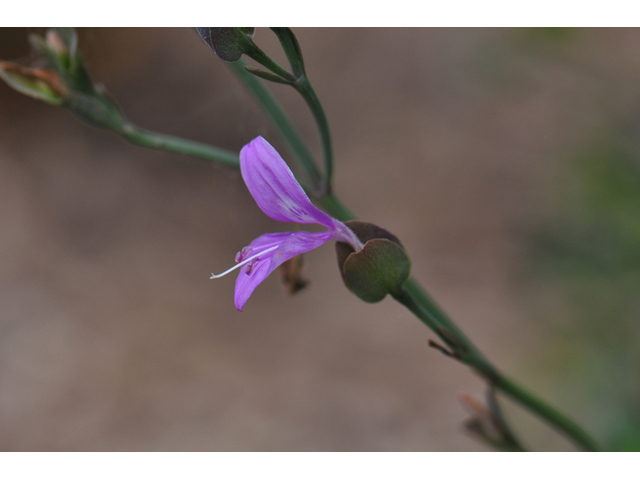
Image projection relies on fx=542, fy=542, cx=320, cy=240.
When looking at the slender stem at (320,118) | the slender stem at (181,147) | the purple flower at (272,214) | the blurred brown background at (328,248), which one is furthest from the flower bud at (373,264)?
the blurred brown background at (328,248)

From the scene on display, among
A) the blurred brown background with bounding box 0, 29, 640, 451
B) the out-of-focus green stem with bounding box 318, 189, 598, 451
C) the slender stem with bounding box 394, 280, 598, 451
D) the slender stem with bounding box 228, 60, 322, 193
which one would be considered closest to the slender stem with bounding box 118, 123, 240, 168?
the slender stem with bounding box 228, 60, 322, 193

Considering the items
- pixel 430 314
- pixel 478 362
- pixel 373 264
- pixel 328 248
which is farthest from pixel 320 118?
pixel 328 248

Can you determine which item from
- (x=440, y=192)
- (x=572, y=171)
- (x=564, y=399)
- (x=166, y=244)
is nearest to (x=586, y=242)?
(x=572, y=171)

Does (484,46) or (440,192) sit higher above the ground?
(484,46)

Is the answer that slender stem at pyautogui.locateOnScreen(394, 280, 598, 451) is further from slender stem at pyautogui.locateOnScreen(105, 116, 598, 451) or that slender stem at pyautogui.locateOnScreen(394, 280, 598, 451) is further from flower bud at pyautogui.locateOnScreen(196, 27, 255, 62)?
flower bud at pyautogui.locateOnScreen(196, 27, 255, 62)

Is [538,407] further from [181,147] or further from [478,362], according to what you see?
[181,147]

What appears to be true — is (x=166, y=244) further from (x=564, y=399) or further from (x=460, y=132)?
(x=564, y=399)
